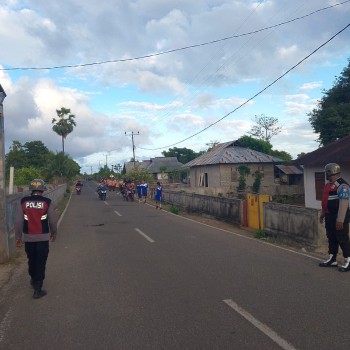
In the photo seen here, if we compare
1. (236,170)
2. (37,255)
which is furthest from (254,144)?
(37,255)

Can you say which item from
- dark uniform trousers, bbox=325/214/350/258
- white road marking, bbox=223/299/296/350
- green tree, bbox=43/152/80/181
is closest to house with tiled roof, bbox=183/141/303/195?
green tree, bbox=43/152/80/181

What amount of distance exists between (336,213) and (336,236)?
44 centimetres

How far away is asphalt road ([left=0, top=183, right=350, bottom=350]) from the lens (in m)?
4.64

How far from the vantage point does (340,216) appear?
7.52 metres

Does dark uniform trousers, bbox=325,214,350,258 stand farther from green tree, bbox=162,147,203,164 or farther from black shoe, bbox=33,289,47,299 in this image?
green tree, bbox=162,147,203,164

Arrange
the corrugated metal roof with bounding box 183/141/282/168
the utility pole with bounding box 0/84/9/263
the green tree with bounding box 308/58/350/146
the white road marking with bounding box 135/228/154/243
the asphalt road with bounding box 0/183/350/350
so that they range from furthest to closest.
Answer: the corrugated metal roof with bounding box 183/141/282/168 < the green tree with bounding box 308/58/350/146 < the white road marking with bounding box 135/228/154/243 < the utility pole with bounding box 0/84/9/263 < the asphalt road with bounding box 0/183/350/350

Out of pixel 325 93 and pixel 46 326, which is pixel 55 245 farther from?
pixel 325 93

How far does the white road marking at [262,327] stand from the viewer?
4.39 m

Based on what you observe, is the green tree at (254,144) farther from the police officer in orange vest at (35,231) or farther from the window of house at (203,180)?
the police officer in orange vest at (35,231)

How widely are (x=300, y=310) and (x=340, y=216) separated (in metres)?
2.64

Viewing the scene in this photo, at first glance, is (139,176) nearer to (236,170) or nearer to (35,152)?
(236,170)

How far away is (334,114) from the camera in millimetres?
32969

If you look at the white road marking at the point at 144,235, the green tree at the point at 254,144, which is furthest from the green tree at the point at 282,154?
the white road marking at the point at 144,235

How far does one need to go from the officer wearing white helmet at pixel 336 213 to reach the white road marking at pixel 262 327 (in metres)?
2.86
